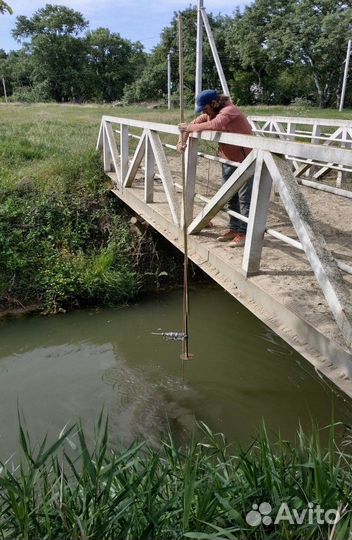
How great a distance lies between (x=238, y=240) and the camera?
4527mm

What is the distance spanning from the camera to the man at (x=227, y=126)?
4234 millimetres

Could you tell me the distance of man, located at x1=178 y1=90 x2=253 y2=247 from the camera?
4.23 meters

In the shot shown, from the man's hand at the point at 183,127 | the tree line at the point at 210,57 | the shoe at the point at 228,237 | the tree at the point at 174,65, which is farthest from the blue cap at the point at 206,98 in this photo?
the tree at the point at 174,65

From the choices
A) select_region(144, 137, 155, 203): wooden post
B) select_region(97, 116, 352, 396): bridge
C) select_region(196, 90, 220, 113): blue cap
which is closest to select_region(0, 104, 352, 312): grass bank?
select_region(97, 116, 352, 396): bridge

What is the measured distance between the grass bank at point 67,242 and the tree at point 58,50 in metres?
47.7

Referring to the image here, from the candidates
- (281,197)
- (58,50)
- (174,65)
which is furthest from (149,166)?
(58,50)

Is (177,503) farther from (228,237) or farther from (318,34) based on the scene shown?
(318,34)

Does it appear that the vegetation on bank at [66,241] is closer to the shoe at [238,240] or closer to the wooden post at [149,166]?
the wooden post at [149,166]

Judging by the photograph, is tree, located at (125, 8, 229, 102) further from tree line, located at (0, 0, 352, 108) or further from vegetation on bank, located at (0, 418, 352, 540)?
vegetation on bank, located at (0, 418, 352, 540)

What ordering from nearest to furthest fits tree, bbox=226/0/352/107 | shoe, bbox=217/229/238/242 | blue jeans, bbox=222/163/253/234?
blue jeans, bbox=222/163/253/234 → shoe, bbox=217/229/238/242 → tree, bbox=226/0/352/107

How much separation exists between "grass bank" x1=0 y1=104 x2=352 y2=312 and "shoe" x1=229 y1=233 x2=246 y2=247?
354 cm

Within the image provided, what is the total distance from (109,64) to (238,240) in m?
59.0

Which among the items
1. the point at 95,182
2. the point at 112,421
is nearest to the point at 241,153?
the point at 112,421

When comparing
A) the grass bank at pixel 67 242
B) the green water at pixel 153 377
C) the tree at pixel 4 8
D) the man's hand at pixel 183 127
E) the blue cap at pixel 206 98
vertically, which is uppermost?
the tree at pixel 4 8
